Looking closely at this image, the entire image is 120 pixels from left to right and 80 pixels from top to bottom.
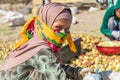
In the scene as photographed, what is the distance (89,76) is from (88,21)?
7505 mm

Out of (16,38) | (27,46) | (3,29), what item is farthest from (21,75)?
(3,29)

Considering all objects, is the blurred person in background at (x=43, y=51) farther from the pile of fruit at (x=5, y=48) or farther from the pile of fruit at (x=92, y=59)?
the pile of fruit at (x=5, y=48)

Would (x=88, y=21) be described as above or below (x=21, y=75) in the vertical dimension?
below

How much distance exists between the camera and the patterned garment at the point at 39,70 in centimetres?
307

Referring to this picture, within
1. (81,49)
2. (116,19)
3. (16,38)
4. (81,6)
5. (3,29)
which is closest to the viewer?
(116,19)

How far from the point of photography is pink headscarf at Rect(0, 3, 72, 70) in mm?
3093

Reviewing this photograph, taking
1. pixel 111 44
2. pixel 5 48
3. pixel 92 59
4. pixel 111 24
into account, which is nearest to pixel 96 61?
pixel 92 59

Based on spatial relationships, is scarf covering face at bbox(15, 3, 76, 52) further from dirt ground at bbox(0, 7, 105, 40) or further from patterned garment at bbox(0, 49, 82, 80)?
dirt ground at bbox(0, 7, 105, 40)

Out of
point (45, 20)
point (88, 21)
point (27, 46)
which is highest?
point (45, 20)

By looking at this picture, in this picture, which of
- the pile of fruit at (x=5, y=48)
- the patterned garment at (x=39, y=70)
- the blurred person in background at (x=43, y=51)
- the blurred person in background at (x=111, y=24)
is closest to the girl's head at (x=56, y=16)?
the blurred person in background at (x=43, y=51)

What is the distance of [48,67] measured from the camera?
307 cm

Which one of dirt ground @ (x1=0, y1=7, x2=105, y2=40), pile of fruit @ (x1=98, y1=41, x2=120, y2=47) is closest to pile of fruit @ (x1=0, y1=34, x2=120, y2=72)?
pile of fruit @ (x1=98, y1=41, x2=120, y2=47)

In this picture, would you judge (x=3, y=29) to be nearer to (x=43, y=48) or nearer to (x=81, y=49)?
(x=81, y=49)

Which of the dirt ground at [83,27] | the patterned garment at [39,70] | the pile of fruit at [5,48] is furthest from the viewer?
the dirt ground at [83,27]
